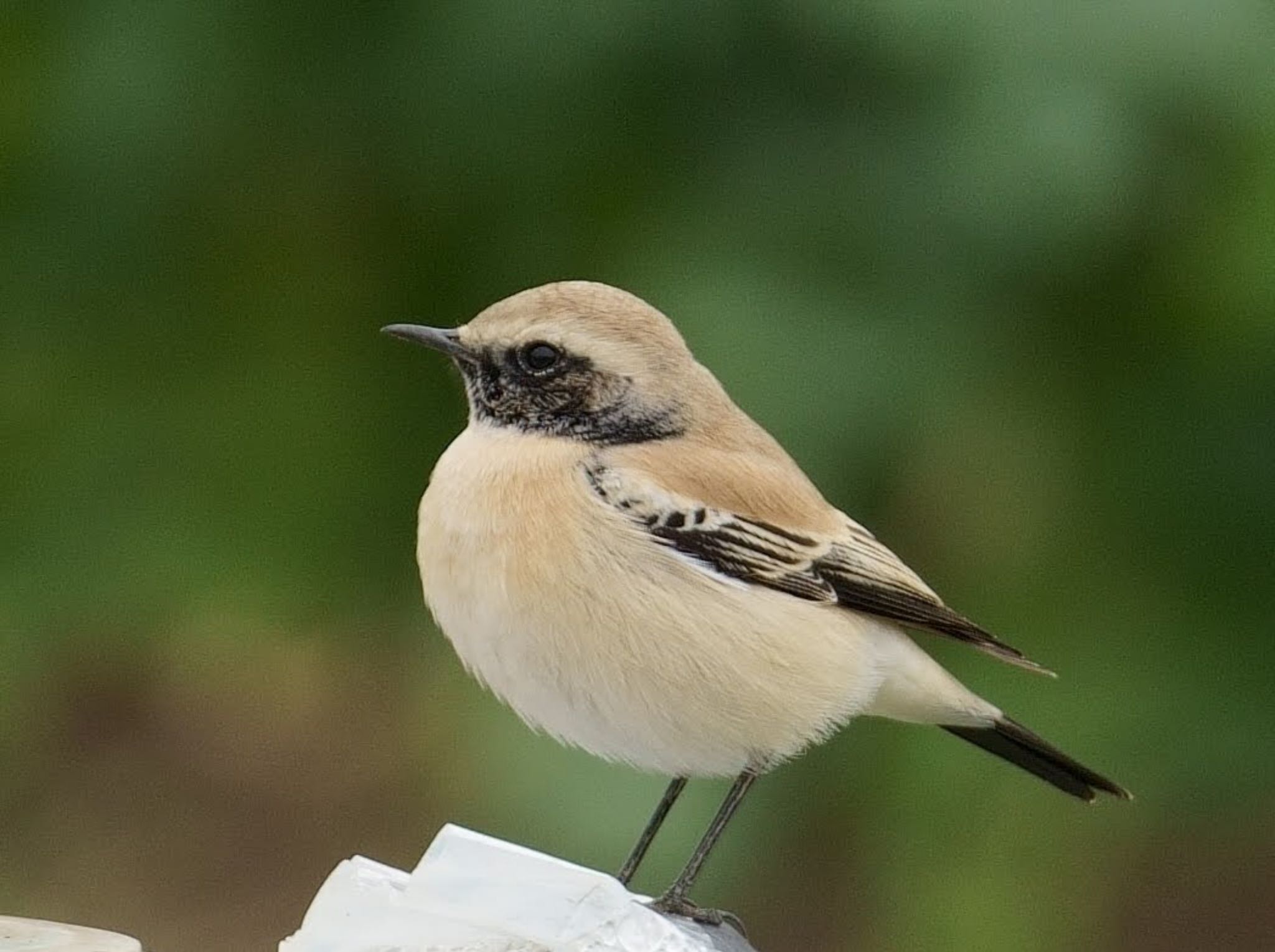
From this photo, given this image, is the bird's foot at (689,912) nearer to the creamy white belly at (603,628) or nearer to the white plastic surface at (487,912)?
the creamy white belly at (603,628)

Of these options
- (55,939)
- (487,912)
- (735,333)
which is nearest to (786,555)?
(735,333)

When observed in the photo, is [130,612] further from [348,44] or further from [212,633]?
[348,44]

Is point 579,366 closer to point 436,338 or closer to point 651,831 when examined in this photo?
point 436,338

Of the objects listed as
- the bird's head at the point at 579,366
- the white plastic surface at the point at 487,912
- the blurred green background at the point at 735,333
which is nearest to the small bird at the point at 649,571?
the bird's head at the point at 579,366

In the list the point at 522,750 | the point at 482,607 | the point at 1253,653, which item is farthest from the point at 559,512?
the point at 1253,653

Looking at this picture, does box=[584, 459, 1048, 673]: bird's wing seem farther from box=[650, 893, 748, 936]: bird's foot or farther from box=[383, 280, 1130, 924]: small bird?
box=[650, 893, 748, 936]: bird's foot

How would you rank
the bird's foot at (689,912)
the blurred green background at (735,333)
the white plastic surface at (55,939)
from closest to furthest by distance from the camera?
the white plastic surface at (55,939), the bird's foot at (689,912), the blurred green background at (735,333)
